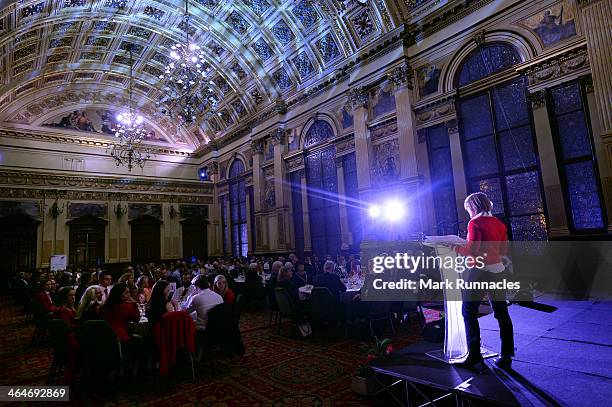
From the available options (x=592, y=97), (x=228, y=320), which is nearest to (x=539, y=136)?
(x=592, y=97)

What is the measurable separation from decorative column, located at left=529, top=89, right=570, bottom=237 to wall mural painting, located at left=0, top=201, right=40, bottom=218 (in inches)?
779

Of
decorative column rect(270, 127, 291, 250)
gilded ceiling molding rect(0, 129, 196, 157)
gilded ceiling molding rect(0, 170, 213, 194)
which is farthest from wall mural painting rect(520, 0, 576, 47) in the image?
gilded ceiling molding rect(0, 129, 196, 157)

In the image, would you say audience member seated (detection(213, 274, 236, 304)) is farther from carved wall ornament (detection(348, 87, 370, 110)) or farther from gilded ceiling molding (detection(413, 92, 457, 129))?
carved wall ornament (detection(348, 87, 370, 110))

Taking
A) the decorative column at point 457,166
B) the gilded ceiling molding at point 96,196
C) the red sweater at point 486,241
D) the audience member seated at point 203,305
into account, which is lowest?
the audience member seated at point 203,305

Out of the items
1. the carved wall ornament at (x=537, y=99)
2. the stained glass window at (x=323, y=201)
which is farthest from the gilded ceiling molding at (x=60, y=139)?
the carved wall ornament at (x=537, y=99)

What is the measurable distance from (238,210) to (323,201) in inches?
269

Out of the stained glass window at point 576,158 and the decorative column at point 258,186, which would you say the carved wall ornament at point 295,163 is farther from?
the stained glass window at point 576,158

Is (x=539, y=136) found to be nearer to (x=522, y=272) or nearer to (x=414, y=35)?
(x=522, y=272)

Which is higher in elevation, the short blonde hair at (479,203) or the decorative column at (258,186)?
the decorative column at (258,186)

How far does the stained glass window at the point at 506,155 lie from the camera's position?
8.06 metres

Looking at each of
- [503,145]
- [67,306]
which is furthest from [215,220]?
[503,145]

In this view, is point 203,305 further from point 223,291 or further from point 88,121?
point 88,121

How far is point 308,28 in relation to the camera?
12.4 meters

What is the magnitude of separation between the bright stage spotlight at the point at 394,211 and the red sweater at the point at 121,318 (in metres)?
7.72
